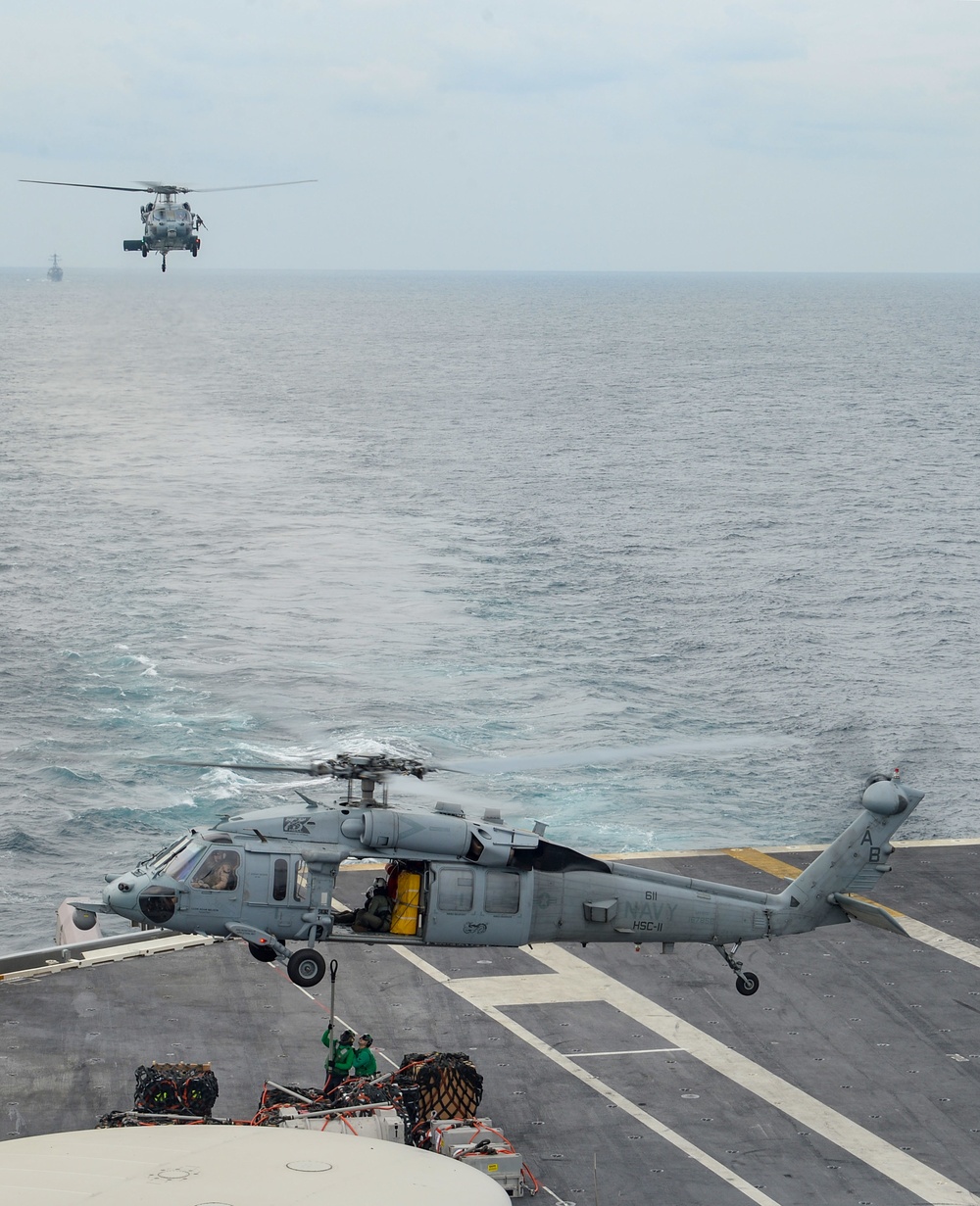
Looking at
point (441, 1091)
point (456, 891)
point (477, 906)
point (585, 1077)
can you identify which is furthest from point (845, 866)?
point (441, 1091)

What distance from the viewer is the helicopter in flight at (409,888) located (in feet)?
78.9

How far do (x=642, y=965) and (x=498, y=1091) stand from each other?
6.65 m

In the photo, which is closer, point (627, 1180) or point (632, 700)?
point (627, 1180)

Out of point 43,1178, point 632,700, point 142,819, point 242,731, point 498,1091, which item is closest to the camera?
point 43,1178

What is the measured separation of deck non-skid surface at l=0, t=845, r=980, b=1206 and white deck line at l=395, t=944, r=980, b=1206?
5 cm

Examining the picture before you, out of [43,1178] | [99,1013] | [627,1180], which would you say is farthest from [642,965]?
[43,1178]

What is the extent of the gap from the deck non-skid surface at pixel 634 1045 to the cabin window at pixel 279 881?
4.06 m

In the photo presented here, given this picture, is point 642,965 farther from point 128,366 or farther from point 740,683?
point 128,366

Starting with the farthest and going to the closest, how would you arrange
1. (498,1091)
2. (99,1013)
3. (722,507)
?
(722,507) < (99,1013) < (498,1091)

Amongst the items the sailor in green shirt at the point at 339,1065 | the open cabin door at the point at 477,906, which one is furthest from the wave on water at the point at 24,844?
the open cabin door at the point at 477,906

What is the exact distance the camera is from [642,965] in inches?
1272

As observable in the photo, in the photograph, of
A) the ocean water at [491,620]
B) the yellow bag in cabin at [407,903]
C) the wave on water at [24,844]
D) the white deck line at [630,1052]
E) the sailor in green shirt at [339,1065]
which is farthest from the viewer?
the ocean water at [491,620]

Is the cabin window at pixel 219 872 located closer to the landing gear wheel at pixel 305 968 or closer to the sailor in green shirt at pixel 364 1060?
the landing gear wheel at pixel 305 968

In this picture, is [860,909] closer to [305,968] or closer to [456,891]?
[456,891]
